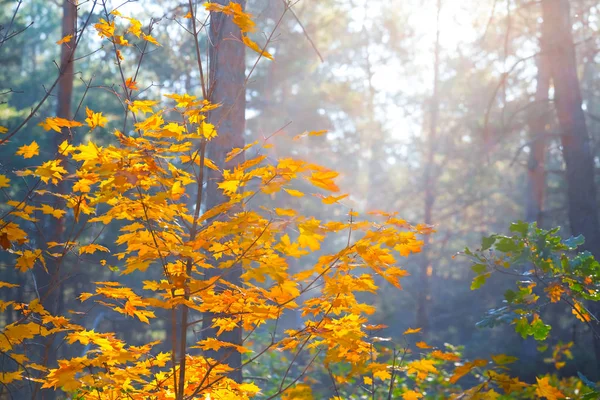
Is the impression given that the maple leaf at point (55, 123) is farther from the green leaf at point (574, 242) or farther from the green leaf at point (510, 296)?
the green leaf at point (574, 242)

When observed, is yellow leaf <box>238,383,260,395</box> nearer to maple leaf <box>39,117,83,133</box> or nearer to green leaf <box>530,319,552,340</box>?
maple leaf <box>39,117,83,133</box>

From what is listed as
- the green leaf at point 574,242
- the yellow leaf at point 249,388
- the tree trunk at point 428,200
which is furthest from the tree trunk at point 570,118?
the tree trunk at point 428,200

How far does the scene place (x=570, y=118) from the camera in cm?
745

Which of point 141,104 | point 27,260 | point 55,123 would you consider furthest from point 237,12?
point 27,260

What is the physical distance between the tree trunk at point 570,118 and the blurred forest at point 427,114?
0.06ft

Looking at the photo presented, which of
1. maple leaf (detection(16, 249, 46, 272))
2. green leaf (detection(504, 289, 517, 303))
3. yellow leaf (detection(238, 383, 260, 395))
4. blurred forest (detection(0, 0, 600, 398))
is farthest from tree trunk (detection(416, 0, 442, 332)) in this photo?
maple leaf (detection(16, 249, 46, 272))

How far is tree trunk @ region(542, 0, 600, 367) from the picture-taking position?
23.4 ft

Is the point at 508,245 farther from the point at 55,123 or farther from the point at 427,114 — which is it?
the point at 427,114

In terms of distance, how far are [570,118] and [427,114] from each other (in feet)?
57.3

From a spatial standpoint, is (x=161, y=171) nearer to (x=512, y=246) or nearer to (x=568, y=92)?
(x=512, y=246)

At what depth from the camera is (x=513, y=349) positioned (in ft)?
51.3

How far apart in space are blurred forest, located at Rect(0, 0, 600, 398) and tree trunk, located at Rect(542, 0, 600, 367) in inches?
0.7

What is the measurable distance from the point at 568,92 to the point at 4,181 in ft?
23.0

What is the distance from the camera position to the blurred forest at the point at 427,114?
11.2 m
